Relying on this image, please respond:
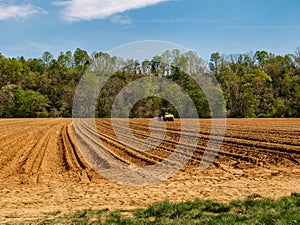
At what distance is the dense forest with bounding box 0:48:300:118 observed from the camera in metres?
66.1

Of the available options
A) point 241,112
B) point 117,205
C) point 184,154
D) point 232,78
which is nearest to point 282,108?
point 241,112

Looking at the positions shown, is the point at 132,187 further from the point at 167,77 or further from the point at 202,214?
the point at 167,77

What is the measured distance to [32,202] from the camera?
30.9 feet

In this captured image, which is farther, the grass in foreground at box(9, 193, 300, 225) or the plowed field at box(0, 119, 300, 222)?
the plowed field at box(0, 119, 300, 222)

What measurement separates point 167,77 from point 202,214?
5810 centimetres

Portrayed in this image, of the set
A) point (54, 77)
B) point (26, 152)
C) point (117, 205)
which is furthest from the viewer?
point (54, 77)

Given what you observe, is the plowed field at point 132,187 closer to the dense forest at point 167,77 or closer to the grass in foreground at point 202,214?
the grass in foreground at point 202,214

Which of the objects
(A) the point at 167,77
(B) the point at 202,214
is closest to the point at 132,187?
(B) the point at 202,214

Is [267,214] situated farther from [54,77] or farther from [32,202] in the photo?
A: [54,77]

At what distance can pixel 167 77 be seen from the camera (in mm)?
64875

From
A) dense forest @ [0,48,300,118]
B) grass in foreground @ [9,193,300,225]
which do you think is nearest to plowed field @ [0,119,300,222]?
grass in foreground @ [9,193,300,225]

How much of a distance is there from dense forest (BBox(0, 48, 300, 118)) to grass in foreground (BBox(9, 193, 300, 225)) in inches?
1089

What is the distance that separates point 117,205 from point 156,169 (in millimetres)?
5006

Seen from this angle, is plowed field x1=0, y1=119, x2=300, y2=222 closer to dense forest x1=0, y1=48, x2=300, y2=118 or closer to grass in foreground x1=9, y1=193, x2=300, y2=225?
grass in foreground x1=9, y1=193, x2=300, y2=225
